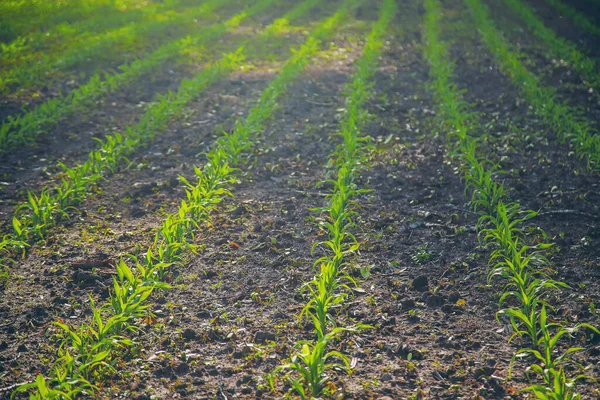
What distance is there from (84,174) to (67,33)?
7866 mm

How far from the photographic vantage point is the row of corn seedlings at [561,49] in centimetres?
1000

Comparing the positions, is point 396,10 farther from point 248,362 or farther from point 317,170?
point 248,362

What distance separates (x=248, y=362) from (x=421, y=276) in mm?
1425

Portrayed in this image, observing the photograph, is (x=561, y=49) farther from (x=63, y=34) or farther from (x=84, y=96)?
(x=63, y=34)

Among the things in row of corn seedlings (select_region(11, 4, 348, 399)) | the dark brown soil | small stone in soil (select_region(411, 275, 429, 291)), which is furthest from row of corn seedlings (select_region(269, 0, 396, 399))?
row of corn seedlings (select_region(11, 4, 348, 399))

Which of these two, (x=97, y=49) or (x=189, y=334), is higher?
(x=189, y=334)

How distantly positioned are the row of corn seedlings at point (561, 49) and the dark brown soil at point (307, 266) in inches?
101

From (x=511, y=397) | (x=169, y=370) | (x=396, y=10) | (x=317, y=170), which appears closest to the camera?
(x=511, y=397)

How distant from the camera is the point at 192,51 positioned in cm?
1195

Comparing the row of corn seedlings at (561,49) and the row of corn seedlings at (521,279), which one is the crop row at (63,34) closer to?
the row of corn seedlings at (521,279)

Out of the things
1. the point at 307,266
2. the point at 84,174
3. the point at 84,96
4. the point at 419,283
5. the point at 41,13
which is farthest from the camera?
the point at 41,13

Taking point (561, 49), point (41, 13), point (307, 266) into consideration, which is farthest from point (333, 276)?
point (41, 13)

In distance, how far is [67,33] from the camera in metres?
12.8

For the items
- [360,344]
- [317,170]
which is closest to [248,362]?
[360,344]
